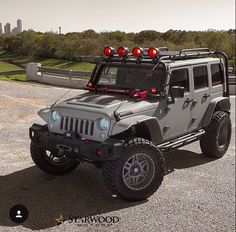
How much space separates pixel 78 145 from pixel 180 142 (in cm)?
215

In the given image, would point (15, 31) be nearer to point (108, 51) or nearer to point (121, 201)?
point (108, 51)

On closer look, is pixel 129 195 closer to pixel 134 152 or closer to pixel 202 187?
pixel 134 152

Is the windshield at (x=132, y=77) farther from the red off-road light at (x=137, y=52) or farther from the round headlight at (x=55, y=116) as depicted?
the round headlight at (x=55, y=116)

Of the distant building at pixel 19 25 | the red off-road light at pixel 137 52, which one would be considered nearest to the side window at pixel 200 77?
the red off-road light at pixel 137 52

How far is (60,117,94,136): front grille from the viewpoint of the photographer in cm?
525

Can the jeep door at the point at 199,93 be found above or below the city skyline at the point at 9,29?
below

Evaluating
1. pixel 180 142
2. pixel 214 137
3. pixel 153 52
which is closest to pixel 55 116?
pixel 153 52

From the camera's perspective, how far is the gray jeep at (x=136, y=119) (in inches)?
203

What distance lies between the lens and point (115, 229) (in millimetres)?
4535

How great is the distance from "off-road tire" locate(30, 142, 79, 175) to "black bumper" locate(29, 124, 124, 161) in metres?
0.32

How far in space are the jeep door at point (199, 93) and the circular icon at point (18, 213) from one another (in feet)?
11.5

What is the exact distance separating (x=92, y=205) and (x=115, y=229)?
721 mm

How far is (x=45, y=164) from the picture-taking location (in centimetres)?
614

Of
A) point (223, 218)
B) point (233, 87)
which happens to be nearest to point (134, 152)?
point (223, 218)
